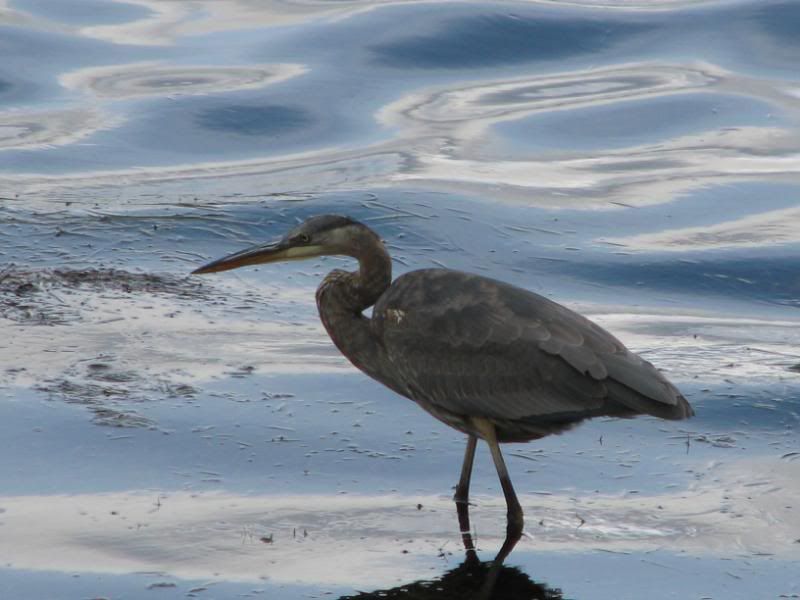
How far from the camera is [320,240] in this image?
24.6 ft

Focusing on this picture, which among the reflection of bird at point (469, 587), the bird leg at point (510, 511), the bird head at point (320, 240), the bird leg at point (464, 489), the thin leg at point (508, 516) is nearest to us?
the reflection of bird at point (469, 587)

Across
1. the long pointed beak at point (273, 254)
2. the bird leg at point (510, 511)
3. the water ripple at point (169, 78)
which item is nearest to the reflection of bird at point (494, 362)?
the bird leg at point (510, 511)

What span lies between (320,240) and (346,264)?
3481 mm

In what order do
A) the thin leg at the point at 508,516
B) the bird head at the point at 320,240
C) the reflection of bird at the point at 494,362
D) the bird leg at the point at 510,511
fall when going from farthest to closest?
the bird head at the point at 320,240 → the reflection of bird at the point at 494,362 → the bird leg at the point at 510,511 → the thin leg at the point at 508,516

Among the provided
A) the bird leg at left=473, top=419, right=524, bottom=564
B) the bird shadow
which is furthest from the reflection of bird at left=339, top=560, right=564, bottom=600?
the bird leg at left=473, top=419, right=524, bottom=564

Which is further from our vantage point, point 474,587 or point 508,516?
point 508,516

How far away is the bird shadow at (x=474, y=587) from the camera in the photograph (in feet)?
19.6

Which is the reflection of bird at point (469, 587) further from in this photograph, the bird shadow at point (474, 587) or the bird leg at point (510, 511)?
the bird leg at point (510, 511)

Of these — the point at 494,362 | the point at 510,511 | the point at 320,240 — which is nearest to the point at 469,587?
the point at 510,511

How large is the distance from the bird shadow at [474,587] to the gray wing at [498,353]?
87cm

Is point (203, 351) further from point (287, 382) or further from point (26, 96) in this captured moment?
point (26, 96)

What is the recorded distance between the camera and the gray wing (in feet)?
22.1

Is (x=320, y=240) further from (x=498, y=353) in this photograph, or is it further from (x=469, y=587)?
(x=469, y=587)

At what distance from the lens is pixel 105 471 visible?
709 cm
